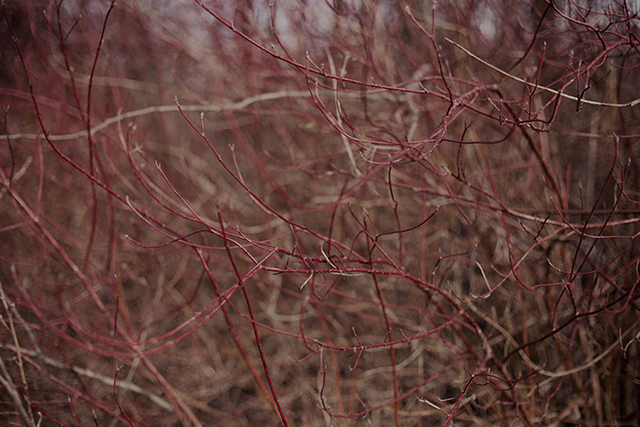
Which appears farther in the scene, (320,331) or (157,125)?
(157,125)

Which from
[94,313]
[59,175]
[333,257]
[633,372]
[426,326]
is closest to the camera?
[333,257]

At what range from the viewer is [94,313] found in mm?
3760

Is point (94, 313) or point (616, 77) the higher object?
point (616, 77)

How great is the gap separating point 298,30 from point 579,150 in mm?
2653

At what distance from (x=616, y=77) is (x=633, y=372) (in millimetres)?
1773

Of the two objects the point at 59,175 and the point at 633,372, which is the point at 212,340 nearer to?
the point at 59,175

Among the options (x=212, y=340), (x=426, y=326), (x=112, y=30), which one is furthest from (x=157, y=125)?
(x=426, y=326)

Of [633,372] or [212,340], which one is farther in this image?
[212,340]

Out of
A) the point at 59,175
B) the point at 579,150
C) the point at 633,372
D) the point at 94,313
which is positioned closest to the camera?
the point at 633,372

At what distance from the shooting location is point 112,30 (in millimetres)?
4203

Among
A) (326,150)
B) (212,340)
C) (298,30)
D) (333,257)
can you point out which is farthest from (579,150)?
(212,340)

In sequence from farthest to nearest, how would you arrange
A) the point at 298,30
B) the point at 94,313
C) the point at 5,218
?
the point at 5,218, the point at 94,313, the point at 298,30

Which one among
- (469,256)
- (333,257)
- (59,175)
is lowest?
(59,175)

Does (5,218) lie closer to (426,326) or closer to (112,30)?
(112,30)
